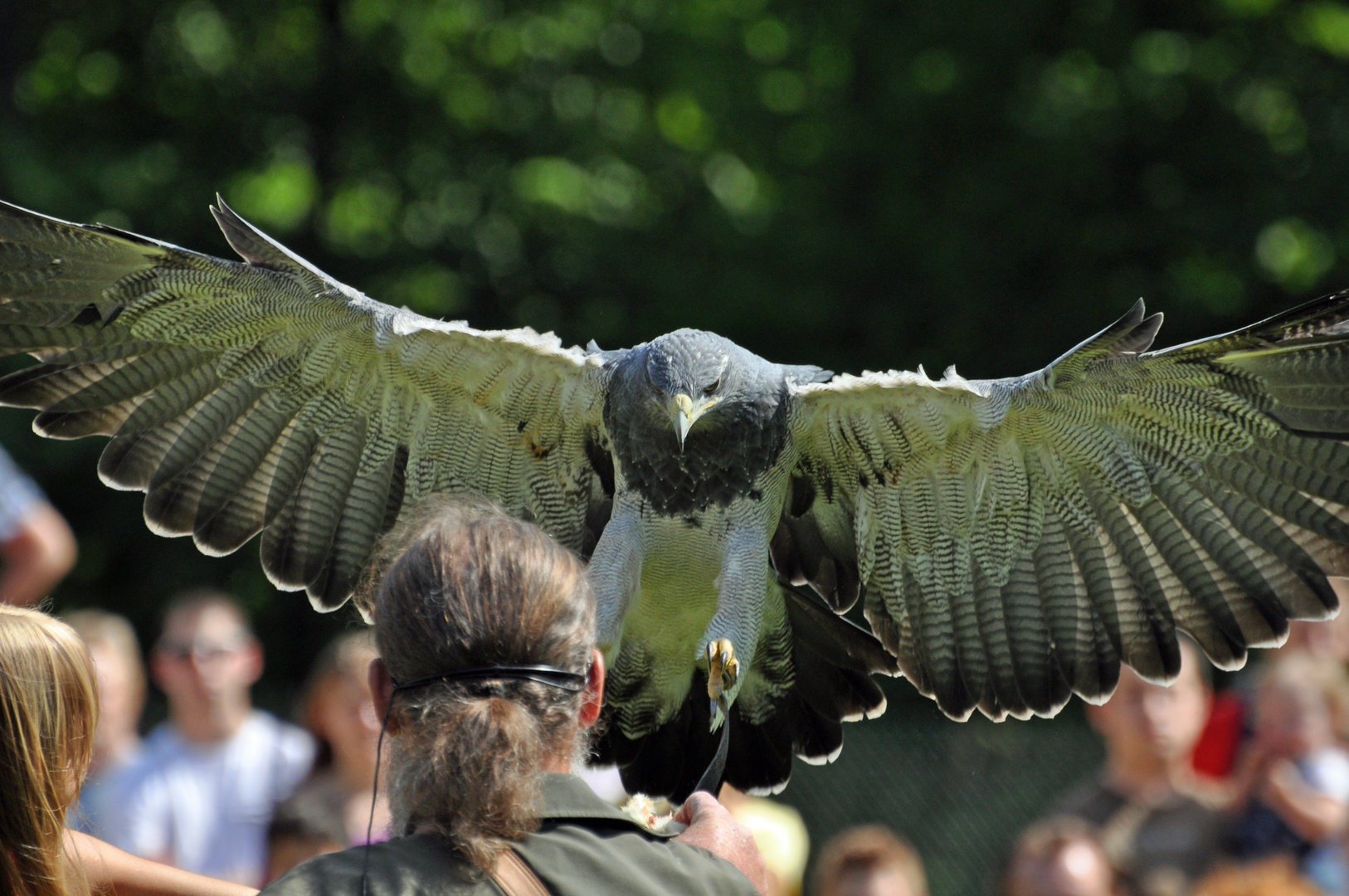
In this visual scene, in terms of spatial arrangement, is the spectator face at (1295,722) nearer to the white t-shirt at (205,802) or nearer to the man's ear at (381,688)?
the white t-shirt at (205,802)

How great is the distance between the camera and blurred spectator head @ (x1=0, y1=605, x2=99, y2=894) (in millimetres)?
2219

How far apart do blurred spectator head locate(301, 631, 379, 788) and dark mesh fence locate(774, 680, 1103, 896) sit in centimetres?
386

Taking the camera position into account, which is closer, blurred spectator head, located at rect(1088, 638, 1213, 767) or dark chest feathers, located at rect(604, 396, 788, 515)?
dark chest feathers, located at rect(604, 396, 788, 515)

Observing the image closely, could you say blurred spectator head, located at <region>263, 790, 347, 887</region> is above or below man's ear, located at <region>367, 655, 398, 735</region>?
below

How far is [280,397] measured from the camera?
14.4 ft

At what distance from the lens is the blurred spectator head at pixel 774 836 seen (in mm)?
5281

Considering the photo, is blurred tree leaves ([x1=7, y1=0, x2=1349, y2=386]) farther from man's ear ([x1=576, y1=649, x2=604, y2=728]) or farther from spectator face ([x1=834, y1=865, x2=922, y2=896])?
man's ear ([x1=576, y1=649, x2=604, y2=728])

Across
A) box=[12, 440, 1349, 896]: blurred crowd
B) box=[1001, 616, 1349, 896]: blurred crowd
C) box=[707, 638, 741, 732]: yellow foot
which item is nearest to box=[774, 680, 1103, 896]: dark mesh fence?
box=[12, 440, 1349, 896]: blurred crowd

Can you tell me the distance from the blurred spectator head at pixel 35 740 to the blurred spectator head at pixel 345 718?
8.77 ft

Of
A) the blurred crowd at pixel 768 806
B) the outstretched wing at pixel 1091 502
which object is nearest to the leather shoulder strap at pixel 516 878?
the outstretched wing at pixel 1091 502

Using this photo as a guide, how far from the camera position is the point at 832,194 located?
41.7 feet

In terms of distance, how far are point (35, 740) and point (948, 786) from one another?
7.35m

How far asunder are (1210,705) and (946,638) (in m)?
2.71

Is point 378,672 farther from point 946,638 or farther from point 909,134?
point 909,134
